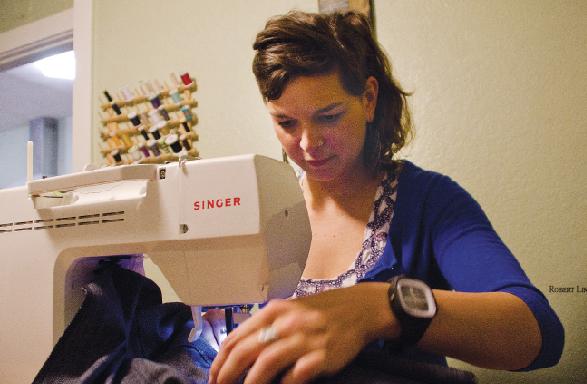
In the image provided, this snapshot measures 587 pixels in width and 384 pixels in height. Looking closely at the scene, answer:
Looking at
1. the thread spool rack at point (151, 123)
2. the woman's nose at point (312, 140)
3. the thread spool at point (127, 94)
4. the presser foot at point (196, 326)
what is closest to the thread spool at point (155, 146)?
the thread spool rack at point (151, 123)

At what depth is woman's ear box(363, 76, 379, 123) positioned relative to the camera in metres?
1.01

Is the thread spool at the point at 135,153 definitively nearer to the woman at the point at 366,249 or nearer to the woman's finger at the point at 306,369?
the woman at the point at 366,249

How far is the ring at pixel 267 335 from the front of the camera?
1.47ft

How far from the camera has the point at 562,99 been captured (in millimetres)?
1037

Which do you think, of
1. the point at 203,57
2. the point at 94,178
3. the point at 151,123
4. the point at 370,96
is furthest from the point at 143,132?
the point at 94,178

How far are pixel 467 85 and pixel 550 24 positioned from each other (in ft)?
0.73

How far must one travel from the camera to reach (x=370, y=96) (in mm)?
1024

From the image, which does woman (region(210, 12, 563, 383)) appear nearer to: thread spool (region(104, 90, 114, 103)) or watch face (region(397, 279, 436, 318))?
watch face (region(397, 279, 436, 318))

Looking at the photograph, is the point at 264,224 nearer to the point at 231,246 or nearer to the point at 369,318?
the point at 231,246

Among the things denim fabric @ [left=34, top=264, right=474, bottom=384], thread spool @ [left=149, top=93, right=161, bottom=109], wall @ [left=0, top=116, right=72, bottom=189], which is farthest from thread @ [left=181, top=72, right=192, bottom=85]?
wall @ [left=0, top=116, right=72, bottom=189]

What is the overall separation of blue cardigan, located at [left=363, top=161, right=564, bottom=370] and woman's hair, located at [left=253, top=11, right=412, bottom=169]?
0.43 feet

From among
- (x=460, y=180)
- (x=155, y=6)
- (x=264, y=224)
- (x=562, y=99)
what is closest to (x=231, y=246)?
(x=264, y=224)

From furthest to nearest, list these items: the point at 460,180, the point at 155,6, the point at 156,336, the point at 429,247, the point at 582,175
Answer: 1. the point at 155,6
2. the point at 460,180
3. the point at 582,175
4. the point at 429,247
5. the point at 156,336

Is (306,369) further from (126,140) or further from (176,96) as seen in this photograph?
(126,140)
